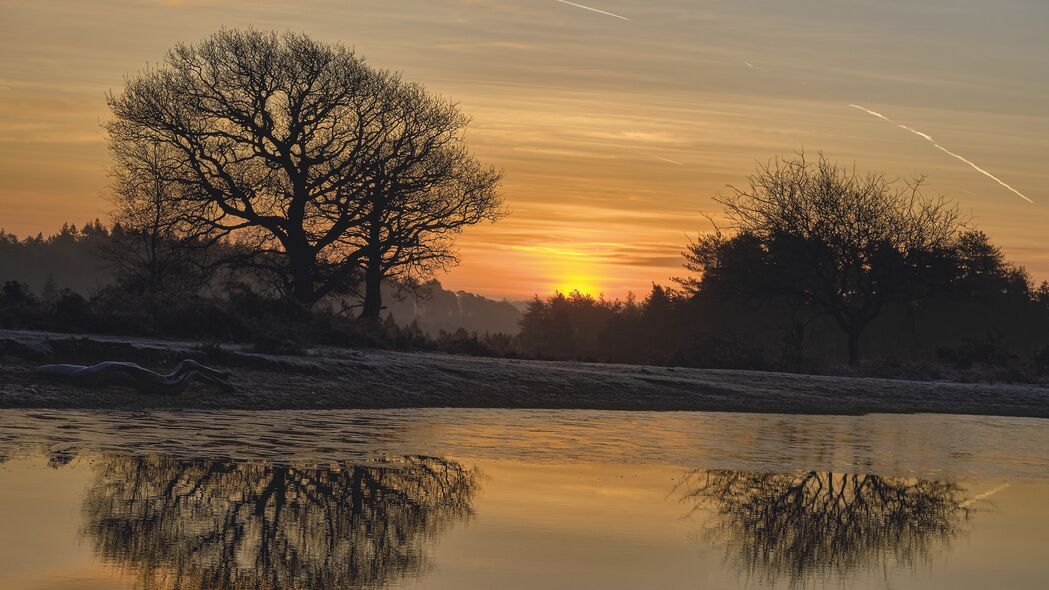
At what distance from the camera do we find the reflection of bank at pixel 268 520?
10484 mm

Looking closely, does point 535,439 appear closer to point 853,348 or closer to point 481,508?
point 481,508

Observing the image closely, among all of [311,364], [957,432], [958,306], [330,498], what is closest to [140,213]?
[311,364]

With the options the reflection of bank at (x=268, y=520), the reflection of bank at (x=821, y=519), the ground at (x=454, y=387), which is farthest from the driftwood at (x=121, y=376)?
the reflection of bank at (x=821, y=519)

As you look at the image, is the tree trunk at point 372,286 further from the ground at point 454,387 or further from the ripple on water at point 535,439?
the ripple on water at point 535,439

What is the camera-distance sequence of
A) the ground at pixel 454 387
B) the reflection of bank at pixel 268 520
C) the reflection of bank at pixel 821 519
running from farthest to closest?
the ground at pixel 454 387, the reflection of bank at pixel 821 519, the reflection of bank at pixel 268 520

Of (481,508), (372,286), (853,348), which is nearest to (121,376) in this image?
(481,508)

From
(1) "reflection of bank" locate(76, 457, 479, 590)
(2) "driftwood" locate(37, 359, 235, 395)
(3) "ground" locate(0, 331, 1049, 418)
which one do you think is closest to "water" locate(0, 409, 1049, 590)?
(1) "reflection of bank" locate(76, 457, 479, 590)

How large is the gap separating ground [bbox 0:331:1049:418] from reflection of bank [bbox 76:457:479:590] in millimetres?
8622

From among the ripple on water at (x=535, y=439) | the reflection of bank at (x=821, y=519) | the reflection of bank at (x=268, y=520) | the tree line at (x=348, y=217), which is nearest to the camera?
the reflection of bank at (x=268, y=520)

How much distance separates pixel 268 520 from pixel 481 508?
287cm

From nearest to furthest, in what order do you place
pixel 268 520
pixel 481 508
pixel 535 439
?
pixel 268 520 < pixel 481 508 < pixel 535 439

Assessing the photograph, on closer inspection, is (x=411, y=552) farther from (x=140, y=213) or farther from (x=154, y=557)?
(x=140, y=213)

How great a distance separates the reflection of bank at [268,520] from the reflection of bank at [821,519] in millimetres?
3368

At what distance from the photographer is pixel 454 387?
101 ft
